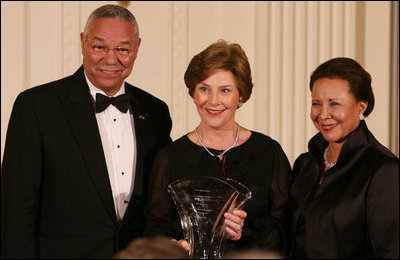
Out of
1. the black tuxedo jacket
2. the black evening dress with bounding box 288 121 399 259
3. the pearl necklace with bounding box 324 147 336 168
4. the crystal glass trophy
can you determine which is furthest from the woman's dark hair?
the black tuxedo jacket

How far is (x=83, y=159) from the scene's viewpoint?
253cm

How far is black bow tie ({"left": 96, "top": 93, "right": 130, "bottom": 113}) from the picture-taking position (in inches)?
103

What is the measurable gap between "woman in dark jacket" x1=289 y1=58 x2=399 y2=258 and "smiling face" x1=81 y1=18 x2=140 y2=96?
2.34ft

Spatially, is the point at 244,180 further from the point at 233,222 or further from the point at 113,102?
the point at 113,102

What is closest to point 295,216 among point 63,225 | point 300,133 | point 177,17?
point 63,225

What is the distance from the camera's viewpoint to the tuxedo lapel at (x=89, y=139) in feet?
8.34

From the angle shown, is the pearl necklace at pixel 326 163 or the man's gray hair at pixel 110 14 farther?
the man's gray hair at pixel 110 14

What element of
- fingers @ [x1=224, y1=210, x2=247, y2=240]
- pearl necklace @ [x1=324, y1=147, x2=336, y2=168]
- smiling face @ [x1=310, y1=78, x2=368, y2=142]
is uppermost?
smiling face @ [x1=310, y1=78, x2=368, y2=142]

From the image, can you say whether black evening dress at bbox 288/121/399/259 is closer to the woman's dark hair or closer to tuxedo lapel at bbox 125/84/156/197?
the woman's dark hair

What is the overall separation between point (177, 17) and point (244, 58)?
139 cm

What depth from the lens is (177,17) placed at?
3.96 metres

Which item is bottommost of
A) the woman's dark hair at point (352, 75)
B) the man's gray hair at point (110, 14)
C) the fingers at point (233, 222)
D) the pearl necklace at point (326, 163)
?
the fingers at point (233, 222)

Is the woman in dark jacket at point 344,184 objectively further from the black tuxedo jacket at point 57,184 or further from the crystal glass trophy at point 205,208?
the black tuxedo jacket at point 57,184

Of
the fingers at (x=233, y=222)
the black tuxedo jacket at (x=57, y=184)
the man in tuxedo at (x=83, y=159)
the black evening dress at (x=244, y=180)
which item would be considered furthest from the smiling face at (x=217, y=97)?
the fingers at (x=233, y=222)
